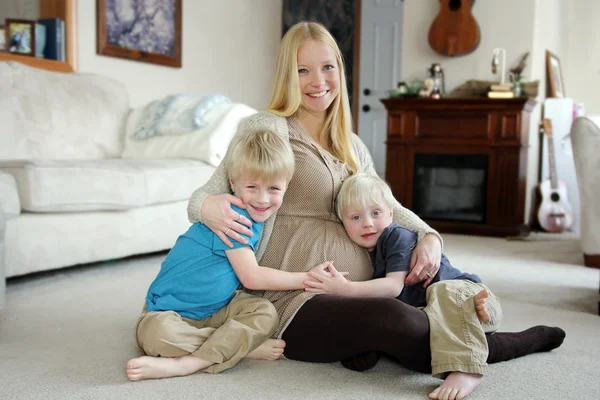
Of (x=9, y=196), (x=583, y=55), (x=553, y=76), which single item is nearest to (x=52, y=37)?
(x=9, y=196)

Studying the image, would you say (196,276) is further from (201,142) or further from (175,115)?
(175,115)

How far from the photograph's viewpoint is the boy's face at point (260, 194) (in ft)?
5.06

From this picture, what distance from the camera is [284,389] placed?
1.41 metres

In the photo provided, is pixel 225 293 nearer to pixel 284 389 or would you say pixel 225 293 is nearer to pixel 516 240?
pixel 284 389

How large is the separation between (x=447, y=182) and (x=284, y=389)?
3402mm

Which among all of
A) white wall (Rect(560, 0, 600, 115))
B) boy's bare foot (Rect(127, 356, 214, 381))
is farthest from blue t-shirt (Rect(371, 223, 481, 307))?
white wall (Rect(560, 0, 600, 115))

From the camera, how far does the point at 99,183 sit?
106 inches

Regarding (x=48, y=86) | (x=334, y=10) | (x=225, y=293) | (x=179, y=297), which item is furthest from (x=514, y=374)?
(x=334, y=10)

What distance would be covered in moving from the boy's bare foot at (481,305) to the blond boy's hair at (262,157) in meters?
0.53

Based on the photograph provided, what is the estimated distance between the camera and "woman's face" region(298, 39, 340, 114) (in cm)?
170

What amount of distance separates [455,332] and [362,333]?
8.3 inches

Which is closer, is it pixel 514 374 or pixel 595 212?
pixel 514 374

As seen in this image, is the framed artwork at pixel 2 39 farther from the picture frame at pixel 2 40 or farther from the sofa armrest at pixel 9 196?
the sofa armrest at pixel 9 196

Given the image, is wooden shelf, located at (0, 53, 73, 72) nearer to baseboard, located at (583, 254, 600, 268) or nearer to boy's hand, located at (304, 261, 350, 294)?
boy's hand, located at (304, 261, 350, 294)
